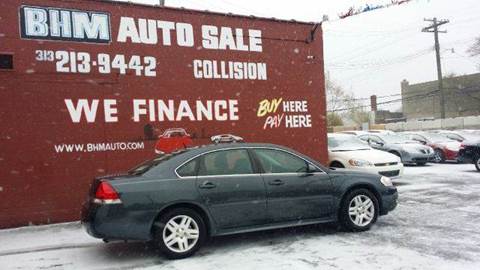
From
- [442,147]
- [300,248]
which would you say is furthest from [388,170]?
[442,147]

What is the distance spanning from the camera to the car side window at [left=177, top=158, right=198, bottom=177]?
22.3ft

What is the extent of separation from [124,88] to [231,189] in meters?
4.30

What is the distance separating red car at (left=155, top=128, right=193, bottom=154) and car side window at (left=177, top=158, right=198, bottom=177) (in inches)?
148

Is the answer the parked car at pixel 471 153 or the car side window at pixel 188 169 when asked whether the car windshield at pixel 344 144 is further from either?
the car side window at pixel 188 169

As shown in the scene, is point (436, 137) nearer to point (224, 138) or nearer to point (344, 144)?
point (344, 144)

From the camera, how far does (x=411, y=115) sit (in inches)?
2960

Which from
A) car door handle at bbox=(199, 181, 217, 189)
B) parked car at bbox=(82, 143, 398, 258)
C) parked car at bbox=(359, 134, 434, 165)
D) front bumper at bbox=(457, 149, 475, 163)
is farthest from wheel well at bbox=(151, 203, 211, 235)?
parked car at bbox=(359, 134, 434, 165)

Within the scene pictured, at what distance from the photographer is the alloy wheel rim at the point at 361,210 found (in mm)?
7727

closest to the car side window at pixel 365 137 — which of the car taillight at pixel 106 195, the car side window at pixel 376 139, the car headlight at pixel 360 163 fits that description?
the car side window at pixel 376 139

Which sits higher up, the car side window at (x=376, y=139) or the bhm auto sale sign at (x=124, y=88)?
the bhm auto sale sign at (x=124, y=88)

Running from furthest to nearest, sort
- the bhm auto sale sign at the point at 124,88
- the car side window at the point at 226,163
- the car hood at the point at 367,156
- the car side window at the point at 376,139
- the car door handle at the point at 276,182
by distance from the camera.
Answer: the car side window at the point at 376,139 → the car hood at the point at 367,156 → the bhm auto sale sign at the point at 124,88 → the car door handle at the point at 276,182 → the car side window at the point at 226,163

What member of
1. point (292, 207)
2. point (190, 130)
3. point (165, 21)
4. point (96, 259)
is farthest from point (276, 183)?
point (165, 21)

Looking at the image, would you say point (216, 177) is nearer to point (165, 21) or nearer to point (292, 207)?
point (292, 207)

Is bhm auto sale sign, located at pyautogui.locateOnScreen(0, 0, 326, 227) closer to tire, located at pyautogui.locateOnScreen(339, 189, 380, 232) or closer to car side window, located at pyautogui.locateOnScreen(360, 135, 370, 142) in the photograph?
tire, located at pyautogui.locateOnScreen(339, 189, 380, 232)
